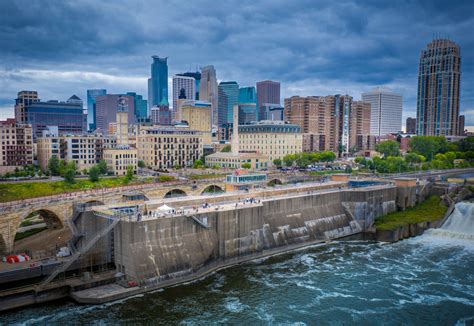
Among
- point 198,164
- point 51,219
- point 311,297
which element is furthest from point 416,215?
point 198,164

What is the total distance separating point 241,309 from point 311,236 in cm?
3121

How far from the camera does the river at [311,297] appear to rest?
142ft

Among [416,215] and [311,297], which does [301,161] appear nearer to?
[416,215]

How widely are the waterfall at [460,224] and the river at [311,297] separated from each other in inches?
475

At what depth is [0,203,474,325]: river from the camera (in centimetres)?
4334

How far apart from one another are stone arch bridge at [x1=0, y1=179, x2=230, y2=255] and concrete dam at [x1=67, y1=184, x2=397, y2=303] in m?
9.90

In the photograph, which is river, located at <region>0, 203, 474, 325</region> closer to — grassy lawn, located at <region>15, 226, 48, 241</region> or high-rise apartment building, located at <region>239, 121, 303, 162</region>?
grassy lawn, located at <region>15, 226, 48, 241</region>

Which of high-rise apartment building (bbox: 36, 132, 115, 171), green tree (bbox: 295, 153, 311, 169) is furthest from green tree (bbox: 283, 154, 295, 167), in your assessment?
high-rise apartment building (bbox: 36, 132, 115, 171)

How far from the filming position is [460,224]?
270 ft

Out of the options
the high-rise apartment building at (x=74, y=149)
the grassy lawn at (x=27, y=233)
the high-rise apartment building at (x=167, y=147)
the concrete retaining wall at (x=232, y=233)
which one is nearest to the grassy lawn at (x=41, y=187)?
the grassy lawn at (x=27, y=233)

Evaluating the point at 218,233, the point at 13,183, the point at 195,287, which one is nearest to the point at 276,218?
the point at 218,233

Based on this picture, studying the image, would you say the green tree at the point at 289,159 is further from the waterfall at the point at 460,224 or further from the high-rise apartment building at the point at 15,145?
the high-rise apartment building at the point at 15,145

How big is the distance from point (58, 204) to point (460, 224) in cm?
7401

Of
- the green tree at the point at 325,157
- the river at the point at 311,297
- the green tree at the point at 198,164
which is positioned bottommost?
the river at the point at 311,297
